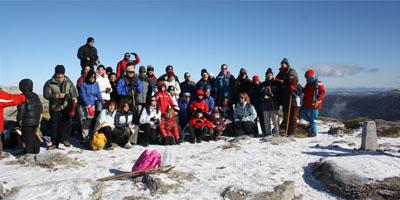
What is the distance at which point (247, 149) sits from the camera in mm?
8562

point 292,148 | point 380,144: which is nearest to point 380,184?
point 292,148

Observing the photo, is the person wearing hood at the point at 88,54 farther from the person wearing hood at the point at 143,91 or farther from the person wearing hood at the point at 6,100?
the person wearing hood at the point at 6,100

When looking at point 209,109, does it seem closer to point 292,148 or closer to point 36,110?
point 292,148

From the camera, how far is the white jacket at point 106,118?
9023mm

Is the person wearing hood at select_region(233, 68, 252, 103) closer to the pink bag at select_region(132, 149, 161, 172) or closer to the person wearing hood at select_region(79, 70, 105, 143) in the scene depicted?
the person wearing hood at select_region(79, 70, 105, 143)

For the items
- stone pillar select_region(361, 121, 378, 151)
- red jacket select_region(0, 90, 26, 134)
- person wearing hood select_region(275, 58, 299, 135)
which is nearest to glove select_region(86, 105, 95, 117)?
red jacket select_region(0, 90, 26, 134)

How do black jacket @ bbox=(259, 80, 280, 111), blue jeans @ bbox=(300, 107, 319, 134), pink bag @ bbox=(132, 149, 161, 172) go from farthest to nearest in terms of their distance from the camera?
black jacket @ bbox=(259, 80, 280, 111) → blue jeans @ bbox=(300, 107, 319, 134) → pink bag @ bbox=(132, 149, 161, 172)

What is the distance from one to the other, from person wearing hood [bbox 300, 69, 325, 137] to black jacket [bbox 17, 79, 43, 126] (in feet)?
25.0

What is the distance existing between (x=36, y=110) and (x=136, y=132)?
2643mm

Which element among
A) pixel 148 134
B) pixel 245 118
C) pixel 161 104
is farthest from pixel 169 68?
pixel 245 118

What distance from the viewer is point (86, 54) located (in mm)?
11023

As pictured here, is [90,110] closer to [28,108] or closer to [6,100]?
[28,108]

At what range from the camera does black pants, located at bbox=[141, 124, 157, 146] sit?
943cm

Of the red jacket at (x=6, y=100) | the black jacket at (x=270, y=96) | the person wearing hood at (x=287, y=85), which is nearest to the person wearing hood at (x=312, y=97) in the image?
the person wearing hood at (x=287, y=85)
